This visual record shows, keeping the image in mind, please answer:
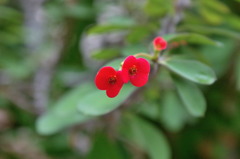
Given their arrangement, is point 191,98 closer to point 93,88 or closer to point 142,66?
point 142,66

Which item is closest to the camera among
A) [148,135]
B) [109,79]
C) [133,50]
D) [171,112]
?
[109,79]

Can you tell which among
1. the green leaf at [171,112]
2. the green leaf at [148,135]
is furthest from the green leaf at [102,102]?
the green leaf at [171,112]

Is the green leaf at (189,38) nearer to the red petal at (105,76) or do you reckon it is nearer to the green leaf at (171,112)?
the red petal at (105,76)

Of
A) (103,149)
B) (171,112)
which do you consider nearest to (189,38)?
(103,149)

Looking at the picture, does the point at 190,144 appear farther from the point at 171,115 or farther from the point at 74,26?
the point at 74,26

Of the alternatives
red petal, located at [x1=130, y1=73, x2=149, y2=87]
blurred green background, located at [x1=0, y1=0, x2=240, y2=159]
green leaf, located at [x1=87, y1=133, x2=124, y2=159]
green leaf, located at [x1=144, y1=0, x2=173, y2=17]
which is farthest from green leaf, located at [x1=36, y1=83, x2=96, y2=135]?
red petal, located at [x1=130, y1=73, x2=149, y2=87]

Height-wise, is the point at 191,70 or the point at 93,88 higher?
the point at 191,70

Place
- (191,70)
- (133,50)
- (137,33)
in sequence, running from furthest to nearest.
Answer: (137,33)
(133,50)
(191,70)
